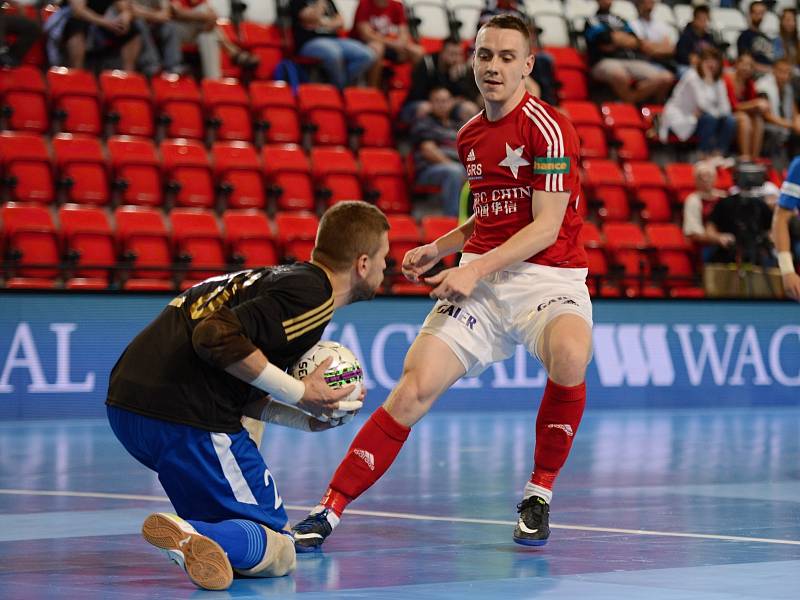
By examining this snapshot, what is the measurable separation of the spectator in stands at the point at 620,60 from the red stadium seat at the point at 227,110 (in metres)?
5.56

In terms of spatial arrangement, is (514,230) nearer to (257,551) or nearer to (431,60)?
(257,551)

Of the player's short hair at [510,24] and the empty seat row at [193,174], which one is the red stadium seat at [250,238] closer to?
the empty seat row at [193,174]

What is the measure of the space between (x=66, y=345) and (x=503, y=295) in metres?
7.65

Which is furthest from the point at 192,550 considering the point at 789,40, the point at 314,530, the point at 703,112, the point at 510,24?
the point at 789,40

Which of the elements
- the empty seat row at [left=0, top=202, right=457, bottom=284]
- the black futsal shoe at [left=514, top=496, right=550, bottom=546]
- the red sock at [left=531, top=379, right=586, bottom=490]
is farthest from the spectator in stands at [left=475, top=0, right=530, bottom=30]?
the black futsal shoe at [left=514, top=496, right=550, bottom=546]

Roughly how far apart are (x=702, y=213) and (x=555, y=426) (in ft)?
37.8

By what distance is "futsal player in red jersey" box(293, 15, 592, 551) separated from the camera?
644cm

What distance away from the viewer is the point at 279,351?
5.50 metres

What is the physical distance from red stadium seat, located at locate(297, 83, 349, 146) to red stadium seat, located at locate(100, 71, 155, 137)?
1958mm

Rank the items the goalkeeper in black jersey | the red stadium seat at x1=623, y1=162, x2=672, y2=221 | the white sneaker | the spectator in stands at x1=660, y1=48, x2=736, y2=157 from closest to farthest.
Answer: the white sneaker < the goalkeeper in black jersey < the red stadium seat at x1=623, y1=162, x2=672, y2=221 < the spectator in stands at x1=660, y1=48, x2=736, y2=157

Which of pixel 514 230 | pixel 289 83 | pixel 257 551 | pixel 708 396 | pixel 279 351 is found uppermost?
pixel 289 83

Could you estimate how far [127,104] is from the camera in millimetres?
16031

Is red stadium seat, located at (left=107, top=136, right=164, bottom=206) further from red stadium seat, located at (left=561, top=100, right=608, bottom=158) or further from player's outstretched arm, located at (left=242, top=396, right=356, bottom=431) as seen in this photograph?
player's outstretched arm, located at (left=242, top=396, right=356, bottom=431)

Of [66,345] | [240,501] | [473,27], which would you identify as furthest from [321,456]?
[473,27]
